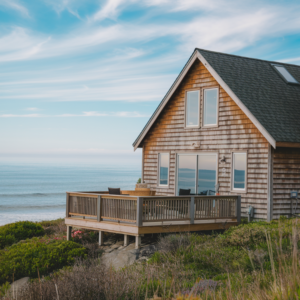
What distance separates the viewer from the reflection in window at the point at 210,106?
15324mm

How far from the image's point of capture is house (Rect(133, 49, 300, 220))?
13625 mm

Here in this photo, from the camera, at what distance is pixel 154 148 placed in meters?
17.6

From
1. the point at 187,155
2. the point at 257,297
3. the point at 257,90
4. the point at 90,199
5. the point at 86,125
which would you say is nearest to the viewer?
the point at 257,297

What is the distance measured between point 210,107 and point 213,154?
71.3 inches

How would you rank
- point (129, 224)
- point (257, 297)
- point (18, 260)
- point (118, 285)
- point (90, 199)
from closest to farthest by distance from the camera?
point (257, 297) → point (118, 285) → point (18, 260) → point (129, 224) → point (90, 199)

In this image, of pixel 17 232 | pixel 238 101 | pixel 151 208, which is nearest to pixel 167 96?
pixel 238 101

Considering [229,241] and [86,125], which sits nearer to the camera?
[229,241]

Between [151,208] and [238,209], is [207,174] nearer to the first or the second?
[238,209]

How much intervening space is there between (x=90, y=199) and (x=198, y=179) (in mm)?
4788

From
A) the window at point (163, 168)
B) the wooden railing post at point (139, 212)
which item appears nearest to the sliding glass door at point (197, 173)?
the window at point (163, 168)

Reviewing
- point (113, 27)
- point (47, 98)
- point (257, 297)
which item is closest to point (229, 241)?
point (257, 297)

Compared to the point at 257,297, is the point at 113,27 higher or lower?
higher

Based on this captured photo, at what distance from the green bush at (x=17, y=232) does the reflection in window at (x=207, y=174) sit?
6.80 m

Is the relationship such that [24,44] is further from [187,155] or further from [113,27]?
[187,155]
